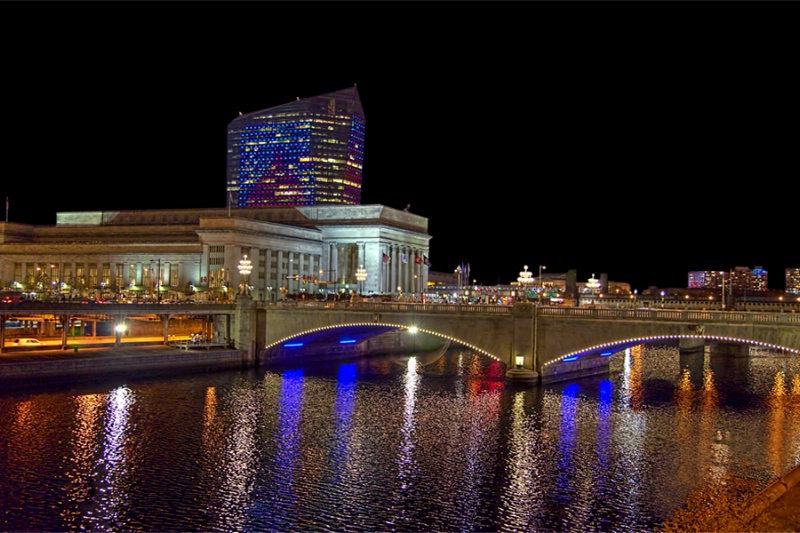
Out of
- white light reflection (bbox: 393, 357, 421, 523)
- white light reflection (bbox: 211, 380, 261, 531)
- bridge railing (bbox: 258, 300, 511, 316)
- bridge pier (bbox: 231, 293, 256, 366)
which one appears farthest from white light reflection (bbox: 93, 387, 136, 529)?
bridge railing (bbox: 258, 300, 511, 316)

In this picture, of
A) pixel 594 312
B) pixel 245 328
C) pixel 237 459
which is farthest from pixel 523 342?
pixel 237 459

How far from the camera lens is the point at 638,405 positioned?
63469 mm

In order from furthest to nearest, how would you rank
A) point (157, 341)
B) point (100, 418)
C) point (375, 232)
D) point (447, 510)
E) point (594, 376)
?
point (375, 232) < point (157, 341) < point (594, 376) < point (100, 418) < point (447, 510)

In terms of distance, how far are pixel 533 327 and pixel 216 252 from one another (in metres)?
80.4

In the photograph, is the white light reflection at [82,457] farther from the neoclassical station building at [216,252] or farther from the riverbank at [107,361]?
the neoclassical station building at [216,252]

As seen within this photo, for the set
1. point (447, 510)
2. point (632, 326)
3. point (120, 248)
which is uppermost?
point (120, 248)

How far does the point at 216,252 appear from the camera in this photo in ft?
457

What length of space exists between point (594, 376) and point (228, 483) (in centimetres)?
4919

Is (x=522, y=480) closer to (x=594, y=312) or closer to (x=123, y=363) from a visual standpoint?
(x=594, y=312)

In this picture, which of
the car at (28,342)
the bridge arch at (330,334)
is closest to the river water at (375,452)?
the bridge arch at (330,334)

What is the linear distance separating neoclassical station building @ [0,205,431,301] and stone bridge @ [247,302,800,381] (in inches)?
1486

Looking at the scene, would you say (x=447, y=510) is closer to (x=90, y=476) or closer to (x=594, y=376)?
(x=90, y=476)

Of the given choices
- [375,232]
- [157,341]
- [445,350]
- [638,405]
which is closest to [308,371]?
[157,341]

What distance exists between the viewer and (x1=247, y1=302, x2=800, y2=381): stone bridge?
63062 millimetres
